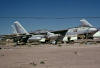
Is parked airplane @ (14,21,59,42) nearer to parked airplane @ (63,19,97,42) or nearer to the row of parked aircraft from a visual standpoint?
the row of parked aircraft

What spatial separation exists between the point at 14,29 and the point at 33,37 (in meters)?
14.4

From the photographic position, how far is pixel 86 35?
152 feet

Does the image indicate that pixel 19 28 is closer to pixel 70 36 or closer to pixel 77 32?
pixel 70 36

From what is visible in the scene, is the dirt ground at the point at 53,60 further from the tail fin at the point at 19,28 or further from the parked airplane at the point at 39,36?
the tail fin at the point at 19,28

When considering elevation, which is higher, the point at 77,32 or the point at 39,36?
the point at 77,32

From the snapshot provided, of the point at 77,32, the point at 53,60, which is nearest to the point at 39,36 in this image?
the point at 77,32

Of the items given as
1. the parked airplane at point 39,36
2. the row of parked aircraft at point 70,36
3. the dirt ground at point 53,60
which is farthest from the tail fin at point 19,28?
the dirt ground at point 53,60

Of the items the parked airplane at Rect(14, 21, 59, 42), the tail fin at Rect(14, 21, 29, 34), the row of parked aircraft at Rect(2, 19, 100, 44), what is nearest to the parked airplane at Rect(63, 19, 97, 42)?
the row of parked aircraft at Rect(2, 19, 100, 44)

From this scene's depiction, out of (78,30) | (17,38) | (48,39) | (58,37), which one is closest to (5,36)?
(17,38)

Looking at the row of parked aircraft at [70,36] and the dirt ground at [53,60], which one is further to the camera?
the row of parked aircraft at [70,36]

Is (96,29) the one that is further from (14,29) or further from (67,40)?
(14,29)

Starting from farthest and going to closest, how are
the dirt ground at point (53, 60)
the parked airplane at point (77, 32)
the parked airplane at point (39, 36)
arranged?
1. the parked airplane at point (39, 36)
2. the parked airplane at point (77, 32)
3. the dirt ground at point (53, 60)

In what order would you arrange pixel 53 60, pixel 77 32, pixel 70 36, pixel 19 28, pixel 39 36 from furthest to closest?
pixel 19 28 → pixel 39 36 → pixel 70 36 → pixel 77 32 → pixel 53 60

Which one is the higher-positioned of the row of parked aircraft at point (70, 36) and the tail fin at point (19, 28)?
the tail fin at point (19, 28)
